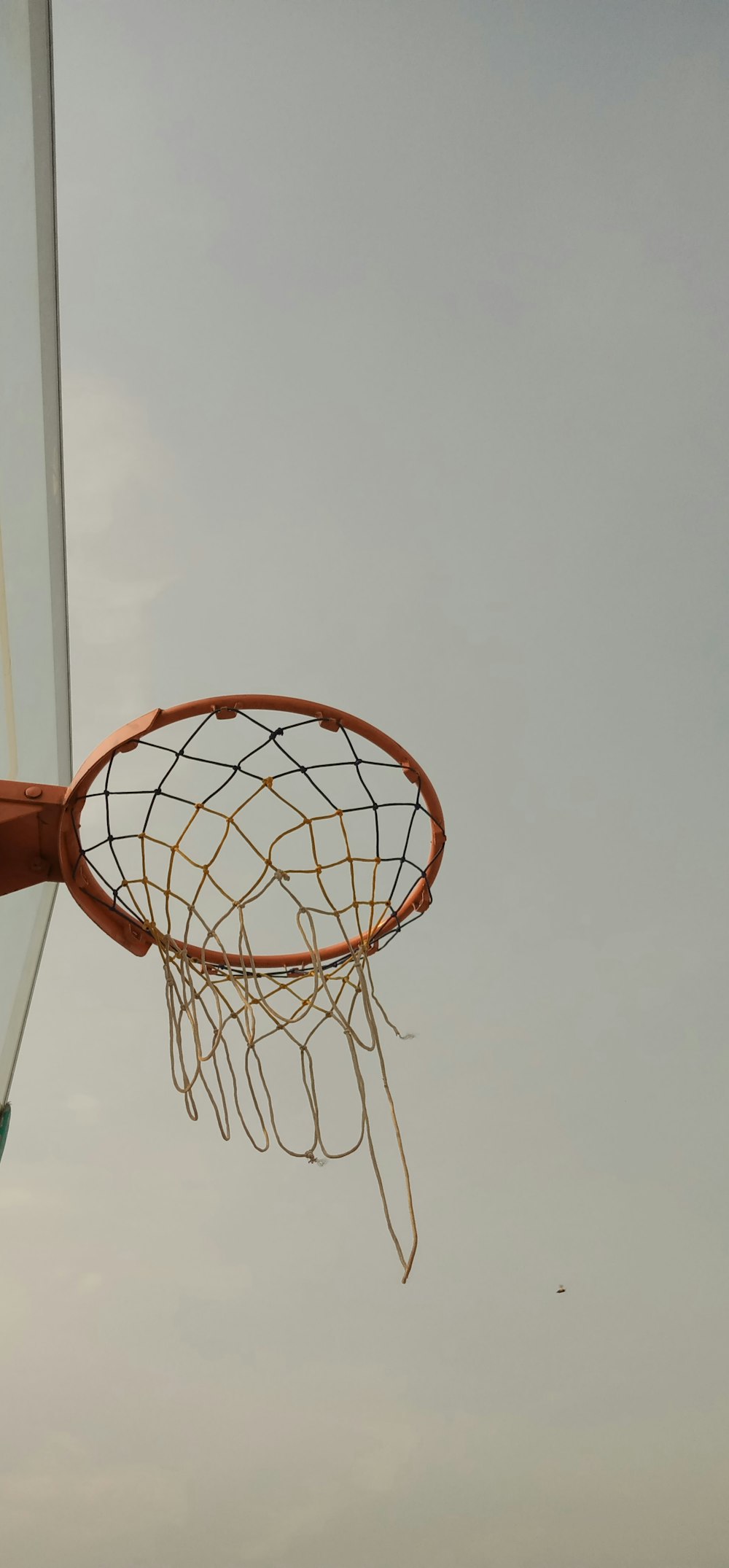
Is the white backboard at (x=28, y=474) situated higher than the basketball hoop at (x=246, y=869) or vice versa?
the white backboard at (x=28, y=474)

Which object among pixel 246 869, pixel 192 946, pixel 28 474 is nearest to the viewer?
pixel 192 946

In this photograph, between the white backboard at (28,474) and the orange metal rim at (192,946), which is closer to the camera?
the orange metal rim at (192,946)

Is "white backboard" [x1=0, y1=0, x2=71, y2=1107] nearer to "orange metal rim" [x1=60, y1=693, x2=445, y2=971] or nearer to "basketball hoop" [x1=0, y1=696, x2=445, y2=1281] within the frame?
"basketball hoop" [x1=0, y1=696, x2=445, y2=1281]

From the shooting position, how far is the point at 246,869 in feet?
13.0

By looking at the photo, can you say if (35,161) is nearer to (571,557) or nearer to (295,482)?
(295,482)

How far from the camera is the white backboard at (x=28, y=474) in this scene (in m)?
2.58

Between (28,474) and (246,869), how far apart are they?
1.71 m

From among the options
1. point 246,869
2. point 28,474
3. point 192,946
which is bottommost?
point 246,869

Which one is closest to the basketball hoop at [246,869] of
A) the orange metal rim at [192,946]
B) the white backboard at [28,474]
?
the orange metal rim at [192,946]

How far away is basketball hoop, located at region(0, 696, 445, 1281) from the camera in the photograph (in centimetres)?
203

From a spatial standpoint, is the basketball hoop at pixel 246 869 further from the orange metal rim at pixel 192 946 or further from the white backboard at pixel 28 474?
the white backboard at pixel 28 474

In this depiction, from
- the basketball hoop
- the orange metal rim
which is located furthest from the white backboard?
the orange metal rim

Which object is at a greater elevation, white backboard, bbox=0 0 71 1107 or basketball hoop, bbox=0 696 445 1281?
white backboard, bbox=0 0 71 1107

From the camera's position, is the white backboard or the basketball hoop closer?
the basketball hoop
